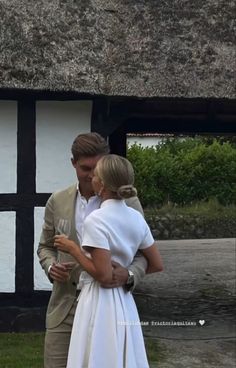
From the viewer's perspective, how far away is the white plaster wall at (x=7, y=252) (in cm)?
678

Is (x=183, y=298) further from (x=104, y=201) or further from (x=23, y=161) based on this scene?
(x=104, y=201)

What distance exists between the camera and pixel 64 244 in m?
3.05

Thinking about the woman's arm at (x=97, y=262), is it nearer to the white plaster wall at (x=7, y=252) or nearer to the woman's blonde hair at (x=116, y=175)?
the woman's blonde hair at (x=116, y=175)

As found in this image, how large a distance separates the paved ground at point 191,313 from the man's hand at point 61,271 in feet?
9.23

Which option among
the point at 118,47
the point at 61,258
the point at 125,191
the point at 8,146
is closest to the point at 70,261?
the point at 61,258

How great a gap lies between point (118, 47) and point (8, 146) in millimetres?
1474

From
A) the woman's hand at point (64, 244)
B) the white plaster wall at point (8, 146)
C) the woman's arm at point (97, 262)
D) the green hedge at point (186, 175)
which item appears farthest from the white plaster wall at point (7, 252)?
the green hedge at point (186, 175)

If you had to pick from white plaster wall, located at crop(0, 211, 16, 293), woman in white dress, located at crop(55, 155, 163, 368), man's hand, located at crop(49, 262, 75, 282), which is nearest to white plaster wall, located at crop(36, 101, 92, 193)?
white plaster wall, located at crop(0, 211, 16, 293)

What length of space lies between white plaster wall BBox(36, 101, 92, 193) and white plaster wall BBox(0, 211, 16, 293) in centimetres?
39

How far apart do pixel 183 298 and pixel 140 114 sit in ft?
7.43

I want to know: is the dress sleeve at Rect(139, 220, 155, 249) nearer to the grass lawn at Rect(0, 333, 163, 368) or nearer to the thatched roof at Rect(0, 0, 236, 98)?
the grass lawn at Rect(0, 333, 163, 368)

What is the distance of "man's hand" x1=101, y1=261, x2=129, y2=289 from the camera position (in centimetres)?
300

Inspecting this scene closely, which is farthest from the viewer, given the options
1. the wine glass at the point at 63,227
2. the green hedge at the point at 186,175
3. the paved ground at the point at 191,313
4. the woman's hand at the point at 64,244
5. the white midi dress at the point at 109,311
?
the green hedge at the point at 186,175

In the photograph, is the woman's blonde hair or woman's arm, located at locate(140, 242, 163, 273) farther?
woman's arm, located at locate(140, 242, 163, 273)
